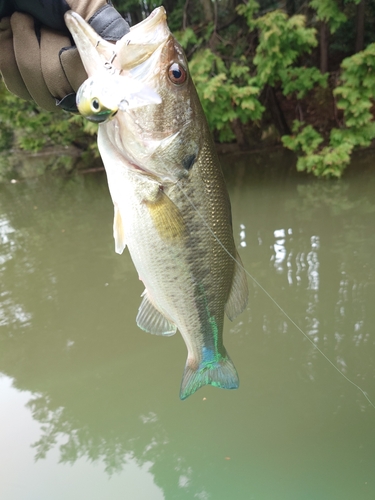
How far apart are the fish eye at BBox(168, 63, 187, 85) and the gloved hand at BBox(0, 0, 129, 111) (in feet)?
0.85

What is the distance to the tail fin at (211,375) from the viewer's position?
1.80 m

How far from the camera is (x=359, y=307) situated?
3.99m

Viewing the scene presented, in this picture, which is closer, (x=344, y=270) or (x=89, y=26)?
(x=89, y=26)

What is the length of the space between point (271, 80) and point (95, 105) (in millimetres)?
7269

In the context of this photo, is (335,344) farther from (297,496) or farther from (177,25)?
(177,25)

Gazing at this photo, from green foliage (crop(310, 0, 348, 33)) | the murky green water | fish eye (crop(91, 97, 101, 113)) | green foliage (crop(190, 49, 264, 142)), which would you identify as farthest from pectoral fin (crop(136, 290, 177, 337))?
green foliage (crop(310, 0, 348, 33))

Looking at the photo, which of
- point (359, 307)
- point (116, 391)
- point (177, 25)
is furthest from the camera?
point (177, 25)

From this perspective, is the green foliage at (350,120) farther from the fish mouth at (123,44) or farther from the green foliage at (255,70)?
the fish mouth at (123,44)

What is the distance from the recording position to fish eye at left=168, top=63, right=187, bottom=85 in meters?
1.36

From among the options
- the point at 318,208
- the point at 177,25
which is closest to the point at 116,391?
the point at 318,208

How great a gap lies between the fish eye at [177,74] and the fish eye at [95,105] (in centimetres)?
29

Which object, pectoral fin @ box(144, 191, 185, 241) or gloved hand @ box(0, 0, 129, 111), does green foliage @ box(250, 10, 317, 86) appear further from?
pectoral fin @ box(144, 191, 185, 241)

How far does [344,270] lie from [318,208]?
6.53ft

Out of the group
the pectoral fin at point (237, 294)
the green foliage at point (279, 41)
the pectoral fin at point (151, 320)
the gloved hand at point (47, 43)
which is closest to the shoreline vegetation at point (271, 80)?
the green foliage at point (279, 41)
